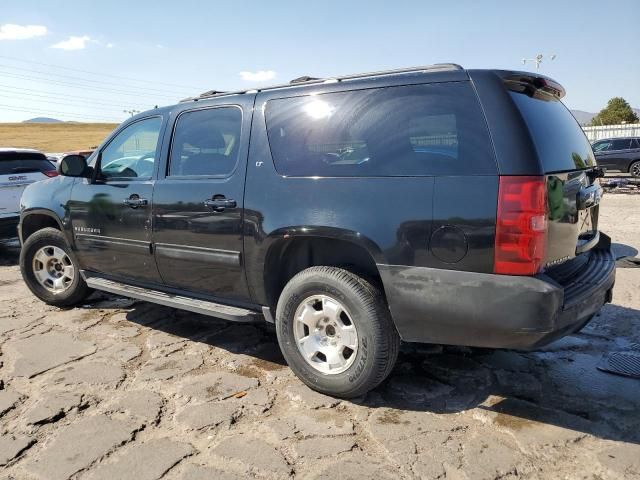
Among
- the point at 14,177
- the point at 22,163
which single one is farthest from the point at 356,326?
the point at 22,163

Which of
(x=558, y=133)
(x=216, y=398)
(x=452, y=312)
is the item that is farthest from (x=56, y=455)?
(x=558, y=133)

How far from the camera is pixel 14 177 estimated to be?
7.88 m

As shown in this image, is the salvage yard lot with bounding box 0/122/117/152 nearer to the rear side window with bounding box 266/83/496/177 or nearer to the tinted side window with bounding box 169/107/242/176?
the tinted side window with bounding box 169/107/242/176

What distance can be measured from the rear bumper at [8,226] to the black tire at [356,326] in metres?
6.36

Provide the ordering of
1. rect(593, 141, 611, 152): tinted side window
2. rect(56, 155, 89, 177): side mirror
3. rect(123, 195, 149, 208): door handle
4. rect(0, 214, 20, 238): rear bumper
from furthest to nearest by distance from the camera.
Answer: rect(593, 141, 611, 152): tinted side window < rect(0, 214, 20, 238): rear bumper < rect(56, 155, 89, 177): side mirror < rect(123, 195, 149, 208): door handle

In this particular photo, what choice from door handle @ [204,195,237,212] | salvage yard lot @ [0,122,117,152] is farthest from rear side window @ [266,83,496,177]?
salvage yard lot @ [0,122,117,152]

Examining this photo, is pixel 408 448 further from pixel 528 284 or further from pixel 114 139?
pixel 114 139

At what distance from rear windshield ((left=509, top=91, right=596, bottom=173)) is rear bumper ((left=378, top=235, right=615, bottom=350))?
637mm

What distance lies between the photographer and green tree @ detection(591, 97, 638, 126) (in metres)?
48.3

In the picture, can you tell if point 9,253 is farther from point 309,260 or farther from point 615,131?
point 615,131

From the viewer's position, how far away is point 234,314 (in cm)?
354

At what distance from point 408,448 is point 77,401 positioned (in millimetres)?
2055

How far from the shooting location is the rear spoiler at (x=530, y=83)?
108 inches

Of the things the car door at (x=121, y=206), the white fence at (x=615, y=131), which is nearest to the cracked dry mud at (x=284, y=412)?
the car door at (x=121, y=206)
